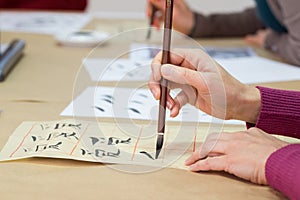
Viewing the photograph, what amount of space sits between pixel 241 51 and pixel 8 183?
84 centimetres

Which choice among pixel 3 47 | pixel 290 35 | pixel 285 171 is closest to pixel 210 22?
pixel 290 35

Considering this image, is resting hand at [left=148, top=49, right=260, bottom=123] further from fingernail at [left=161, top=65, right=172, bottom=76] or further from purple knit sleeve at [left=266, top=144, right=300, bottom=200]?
purple knit sleeve at [left=266, top=144, right=300, bottom=200]

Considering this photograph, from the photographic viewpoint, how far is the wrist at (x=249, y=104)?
794 millimetres

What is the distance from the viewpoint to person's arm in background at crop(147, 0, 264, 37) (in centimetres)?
145

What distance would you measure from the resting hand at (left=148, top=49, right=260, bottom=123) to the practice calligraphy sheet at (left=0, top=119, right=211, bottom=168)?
0.05 meters

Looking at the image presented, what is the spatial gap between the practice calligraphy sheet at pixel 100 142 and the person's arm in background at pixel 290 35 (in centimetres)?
51

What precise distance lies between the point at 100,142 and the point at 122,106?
0.18 metres

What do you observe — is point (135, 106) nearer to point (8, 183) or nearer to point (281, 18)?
point (8, 183)

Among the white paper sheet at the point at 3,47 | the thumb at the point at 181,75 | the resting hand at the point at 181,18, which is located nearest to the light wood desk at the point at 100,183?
the thumb at the point at 181,75

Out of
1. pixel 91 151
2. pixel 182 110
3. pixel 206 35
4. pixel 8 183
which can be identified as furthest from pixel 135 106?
pixel 206 35

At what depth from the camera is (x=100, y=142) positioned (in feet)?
2.49

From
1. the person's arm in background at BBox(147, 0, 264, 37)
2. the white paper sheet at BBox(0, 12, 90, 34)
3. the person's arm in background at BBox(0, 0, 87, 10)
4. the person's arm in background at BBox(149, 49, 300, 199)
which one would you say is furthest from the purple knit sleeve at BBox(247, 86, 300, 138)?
the person's arm in background at BBox(0, 0, 87, 10)

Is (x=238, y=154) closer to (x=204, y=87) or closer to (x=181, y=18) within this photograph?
(x=204, y=87)

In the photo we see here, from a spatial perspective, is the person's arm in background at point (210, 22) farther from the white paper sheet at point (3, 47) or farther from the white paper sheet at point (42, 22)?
the white paper sheet at point (3, 47)
